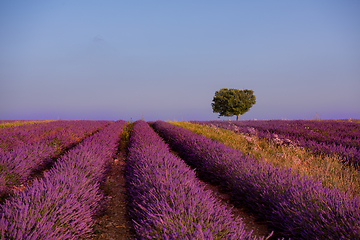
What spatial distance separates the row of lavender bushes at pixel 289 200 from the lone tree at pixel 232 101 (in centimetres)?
2953

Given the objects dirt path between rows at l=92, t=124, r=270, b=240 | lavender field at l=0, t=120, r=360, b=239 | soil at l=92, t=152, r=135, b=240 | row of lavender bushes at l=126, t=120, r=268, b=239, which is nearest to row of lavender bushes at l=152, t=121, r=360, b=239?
lavender field at l=0, t=120, r=360, b=239

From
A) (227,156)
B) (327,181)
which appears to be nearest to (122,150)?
(227,156)

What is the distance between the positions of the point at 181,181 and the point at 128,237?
110 cm

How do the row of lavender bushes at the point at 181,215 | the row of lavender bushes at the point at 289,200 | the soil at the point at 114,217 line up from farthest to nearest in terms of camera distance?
the soil at the point at 114,217, the row of lavender bushes at the point at 289,200, the row of lavender bushes at the point at 181,215

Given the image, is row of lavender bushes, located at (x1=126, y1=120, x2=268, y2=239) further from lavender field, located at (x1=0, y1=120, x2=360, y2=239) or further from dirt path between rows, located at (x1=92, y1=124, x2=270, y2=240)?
dirt path between rows, located at (x1=92, y1=124, x2=270, y2=240)

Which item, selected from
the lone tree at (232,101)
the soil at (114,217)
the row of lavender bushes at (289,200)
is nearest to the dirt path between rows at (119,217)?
the soil at (114,217)

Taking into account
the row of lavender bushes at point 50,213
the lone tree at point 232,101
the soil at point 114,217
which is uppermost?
the lone tree at point 232,101

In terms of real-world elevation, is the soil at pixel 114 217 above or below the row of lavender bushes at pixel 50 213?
below

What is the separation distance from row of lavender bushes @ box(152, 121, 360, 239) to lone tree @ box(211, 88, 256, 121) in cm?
2953

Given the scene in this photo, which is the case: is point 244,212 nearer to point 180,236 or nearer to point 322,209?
point 322,209

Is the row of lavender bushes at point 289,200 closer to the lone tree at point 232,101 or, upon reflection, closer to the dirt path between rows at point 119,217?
the dirt path between rows at point 119,217

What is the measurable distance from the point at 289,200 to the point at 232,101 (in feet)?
103

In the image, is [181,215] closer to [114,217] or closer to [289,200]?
[289,200]

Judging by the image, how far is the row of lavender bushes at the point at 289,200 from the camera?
90.0 inches
